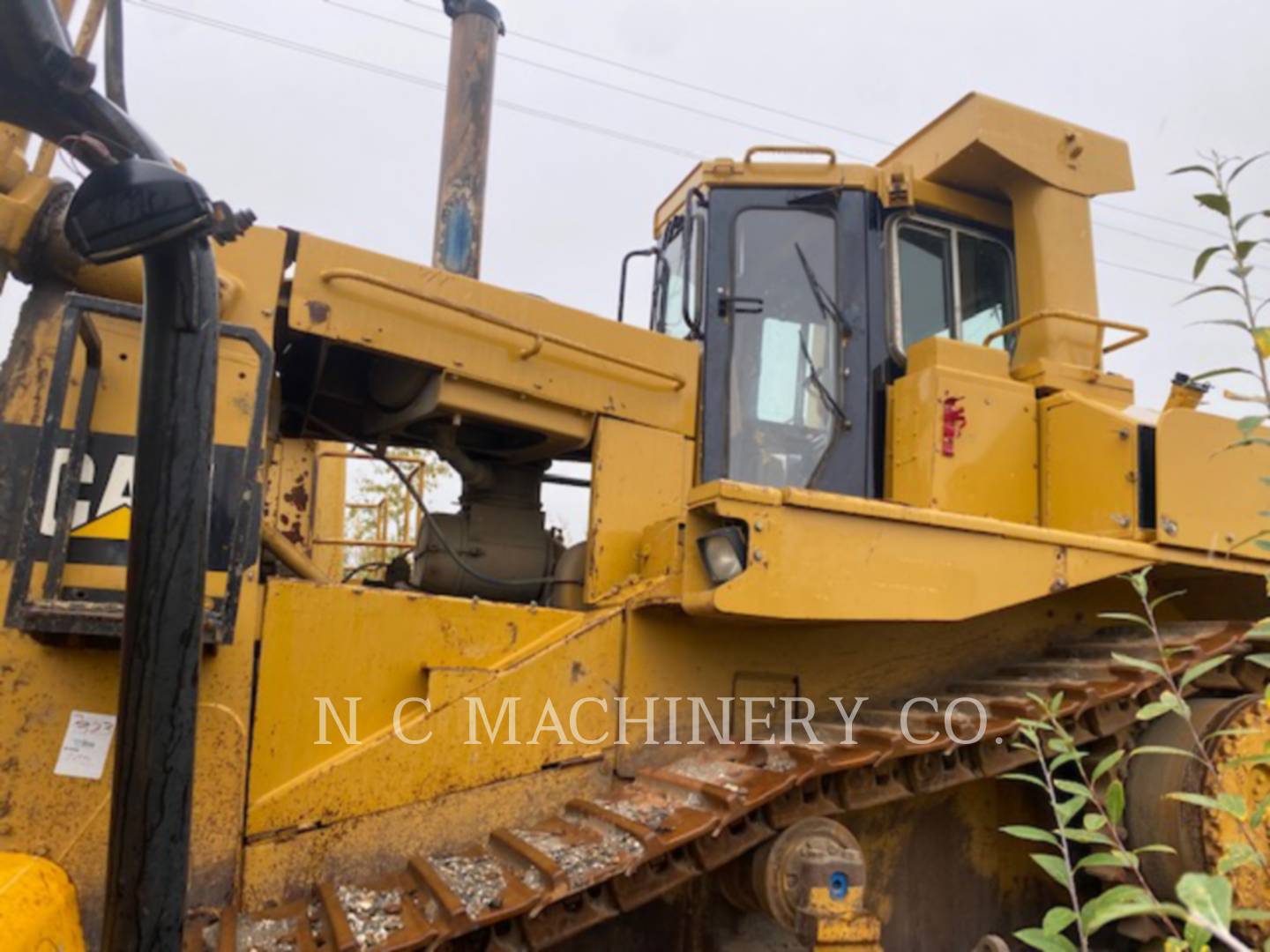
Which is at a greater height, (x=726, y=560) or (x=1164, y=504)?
(x=1164, y=504)

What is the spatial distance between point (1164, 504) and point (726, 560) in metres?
1.68

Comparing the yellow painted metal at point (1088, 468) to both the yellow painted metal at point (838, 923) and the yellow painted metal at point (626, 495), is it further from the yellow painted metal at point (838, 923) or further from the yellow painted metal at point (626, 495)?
the yellow painted metal at point (838, 923)

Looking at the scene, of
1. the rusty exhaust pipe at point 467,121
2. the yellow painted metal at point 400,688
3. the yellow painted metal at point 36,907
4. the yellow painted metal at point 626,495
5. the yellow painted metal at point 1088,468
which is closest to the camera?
the yellow painted metal at point 36,907

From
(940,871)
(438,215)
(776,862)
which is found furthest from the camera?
(438,215)

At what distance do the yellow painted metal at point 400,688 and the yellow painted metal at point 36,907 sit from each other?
1.52ft

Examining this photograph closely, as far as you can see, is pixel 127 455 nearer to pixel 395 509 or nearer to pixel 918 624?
pixel 918 624

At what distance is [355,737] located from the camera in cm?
308

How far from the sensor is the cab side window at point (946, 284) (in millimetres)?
4391

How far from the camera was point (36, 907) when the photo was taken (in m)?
2.37

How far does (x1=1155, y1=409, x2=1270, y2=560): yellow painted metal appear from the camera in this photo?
12.5ft

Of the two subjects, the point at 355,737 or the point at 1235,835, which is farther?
the point at 1235,835

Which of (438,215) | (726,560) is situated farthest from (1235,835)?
(438,215)

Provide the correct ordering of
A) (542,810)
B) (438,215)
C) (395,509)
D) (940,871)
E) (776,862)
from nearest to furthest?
(776,862), (542,810), (940,871), (438,215), (395,509)

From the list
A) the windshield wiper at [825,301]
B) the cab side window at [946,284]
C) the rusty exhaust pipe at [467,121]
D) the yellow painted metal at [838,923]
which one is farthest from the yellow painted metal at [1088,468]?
the rusty exhaust pipe at [467,121]
